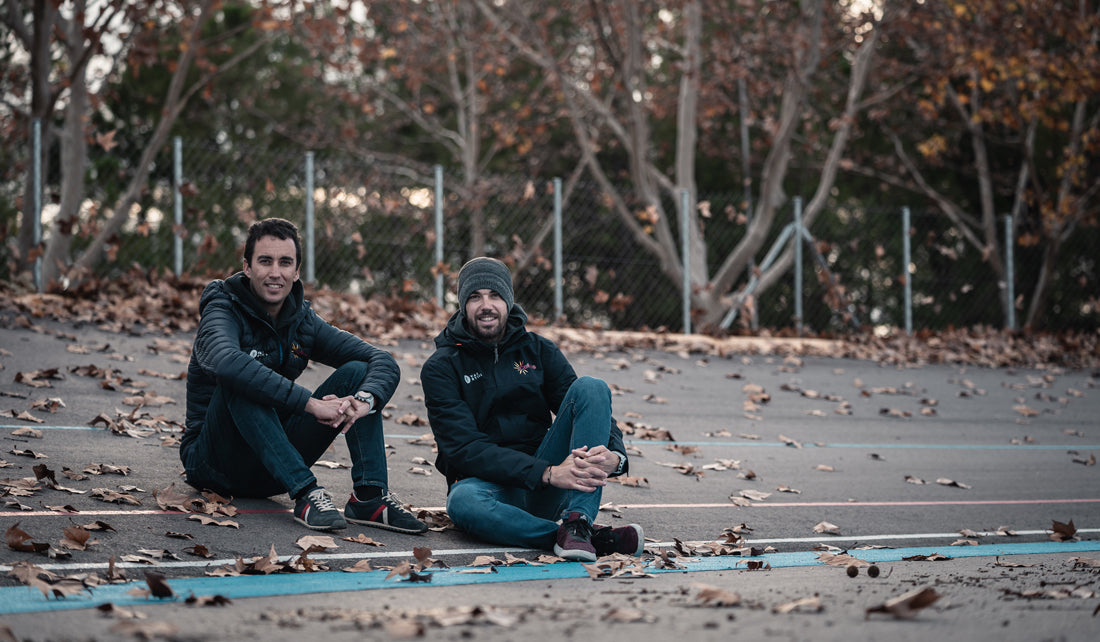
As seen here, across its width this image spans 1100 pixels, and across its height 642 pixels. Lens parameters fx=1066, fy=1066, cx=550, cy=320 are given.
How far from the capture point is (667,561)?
16.4 ft

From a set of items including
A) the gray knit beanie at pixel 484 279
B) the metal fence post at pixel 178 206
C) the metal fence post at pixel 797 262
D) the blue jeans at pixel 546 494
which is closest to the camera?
the blue jeans at pixel 546 494

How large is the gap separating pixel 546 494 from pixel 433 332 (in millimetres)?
7457

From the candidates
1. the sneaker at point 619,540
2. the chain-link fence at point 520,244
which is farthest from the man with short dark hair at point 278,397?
the chain-link fence at point 520,244

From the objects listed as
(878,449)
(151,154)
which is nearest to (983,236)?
(878,449)

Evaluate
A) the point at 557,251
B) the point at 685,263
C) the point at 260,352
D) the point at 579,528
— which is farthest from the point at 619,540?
the point at 685,263

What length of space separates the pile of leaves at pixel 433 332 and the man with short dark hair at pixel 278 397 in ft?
19.5

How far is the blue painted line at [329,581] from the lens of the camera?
3.81m

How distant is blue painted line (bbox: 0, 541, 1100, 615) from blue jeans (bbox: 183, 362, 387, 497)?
0.86 m

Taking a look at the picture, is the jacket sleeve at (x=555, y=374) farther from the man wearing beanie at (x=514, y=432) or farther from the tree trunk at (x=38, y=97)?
the tree trunk at (x=38, y=97)

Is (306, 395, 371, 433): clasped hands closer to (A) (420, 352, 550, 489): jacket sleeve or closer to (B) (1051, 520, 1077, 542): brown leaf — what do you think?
(A) (420, 352, 550, 489): jacket sleeve

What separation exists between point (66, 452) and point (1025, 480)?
22.6 ft

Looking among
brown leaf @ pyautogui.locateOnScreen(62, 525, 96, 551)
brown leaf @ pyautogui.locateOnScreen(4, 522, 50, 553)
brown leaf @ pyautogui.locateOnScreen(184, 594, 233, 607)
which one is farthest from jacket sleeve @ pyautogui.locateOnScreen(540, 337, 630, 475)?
brown leaf @ pyautogui.locateOnScreen(4, 522, 50, 553)

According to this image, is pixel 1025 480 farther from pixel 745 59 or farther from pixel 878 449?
pixel 745 59

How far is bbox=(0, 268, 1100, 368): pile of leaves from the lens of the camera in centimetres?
1143
